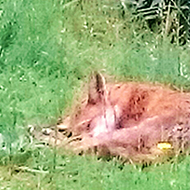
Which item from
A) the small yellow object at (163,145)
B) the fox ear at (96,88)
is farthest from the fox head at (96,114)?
the small yellow object at (163,145)

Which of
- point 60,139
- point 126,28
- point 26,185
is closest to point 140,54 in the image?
point 126,28

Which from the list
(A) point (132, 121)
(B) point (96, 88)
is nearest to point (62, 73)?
(B) point (96, 88)

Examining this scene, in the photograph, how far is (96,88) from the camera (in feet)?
3.64

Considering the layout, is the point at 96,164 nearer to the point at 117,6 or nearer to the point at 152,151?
the point at 152,151

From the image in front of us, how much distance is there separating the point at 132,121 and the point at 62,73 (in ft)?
0.66

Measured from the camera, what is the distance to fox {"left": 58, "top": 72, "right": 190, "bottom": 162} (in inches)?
43.2

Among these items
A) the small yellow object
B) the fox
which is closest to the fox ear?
the fox

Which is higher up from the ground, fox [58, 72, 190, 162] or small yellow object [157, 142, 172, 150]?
fox [58, 72, 190, 162]

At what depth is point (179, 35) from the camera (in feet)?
3.74

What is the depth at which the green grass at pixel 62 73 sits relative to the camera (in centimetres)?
108

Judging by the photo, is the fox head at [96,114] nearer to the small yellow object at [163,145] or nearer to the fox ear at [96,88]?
the fox ear at [96,88]

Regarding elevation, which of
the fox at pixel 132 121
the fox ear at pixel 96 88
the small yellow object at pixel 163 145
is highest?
the fox ear at pixel 96 88

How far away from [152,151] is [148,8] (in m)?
0.34

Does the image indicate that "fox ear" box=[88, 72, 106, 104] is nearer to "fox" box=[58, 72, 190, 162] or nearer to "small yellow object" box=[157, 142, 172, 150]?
"fox" box=[58, 72, 190, 162]
